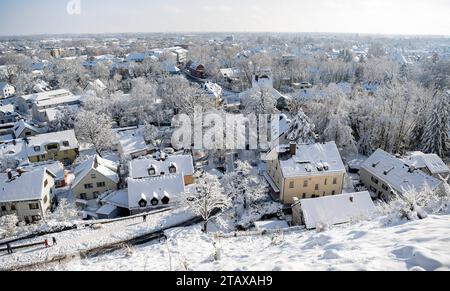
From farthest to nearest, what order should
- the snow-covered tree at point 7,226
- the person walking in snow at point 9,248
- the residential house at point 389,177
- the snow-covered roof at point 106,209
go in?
1. the snow-covered roof at point 106,209
2. the residential house at point 389,177
3. the snow-covered tree at point 7,226
4. the person walking in snow at point 9,248

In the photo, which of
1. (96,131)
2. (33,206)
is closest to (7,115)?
(96,131)

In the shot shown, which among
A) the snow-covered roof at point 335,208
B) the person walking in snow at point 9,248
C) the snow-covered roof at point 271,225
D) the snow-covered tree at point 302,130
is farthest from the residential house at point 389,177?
the person walking in snow at point 9,248

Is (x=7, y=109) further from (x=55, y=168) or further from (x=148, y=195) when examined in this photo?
(x=148, y=195)

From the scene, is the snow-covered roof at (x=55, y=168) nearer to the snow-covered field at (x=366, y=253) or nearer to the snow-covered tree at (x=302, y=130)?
the snow-covered field at (x=366, y=253)

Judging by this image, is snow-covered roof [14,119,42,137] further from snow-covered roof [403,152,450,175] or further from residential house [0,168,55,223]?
snow-covered roof [403,152,450,175]

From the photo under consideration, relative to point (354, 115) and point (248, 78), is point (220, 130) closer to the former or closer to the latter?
point (354, 115)

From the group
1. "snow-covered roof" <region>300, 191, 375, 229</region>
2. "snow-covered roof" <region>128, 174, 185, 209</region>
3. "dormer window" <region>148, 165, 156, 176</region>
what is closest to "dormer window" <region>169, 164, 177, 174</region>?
"dormer window" <region>148, 165, 156, 176</region>

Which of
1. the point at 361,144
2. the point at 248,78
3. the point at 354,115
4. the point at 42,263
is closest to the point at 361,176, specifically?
the point at 361,144
